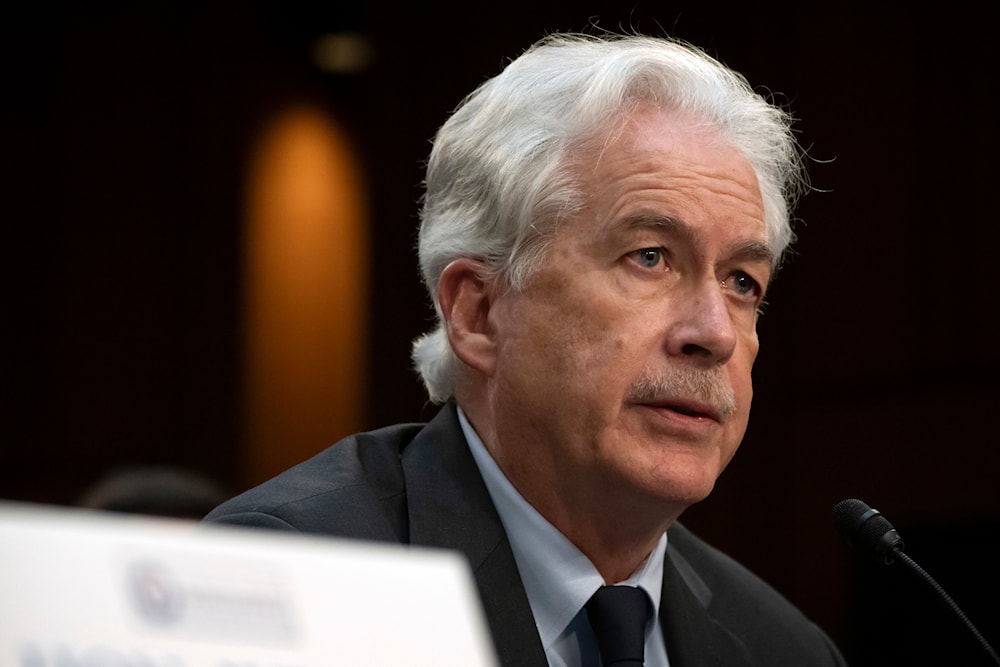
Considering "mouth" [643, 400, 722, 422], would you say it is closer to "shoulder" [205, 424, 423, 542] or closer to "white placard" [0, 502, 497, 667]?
"shoulder" [205, 424, 423, 542]

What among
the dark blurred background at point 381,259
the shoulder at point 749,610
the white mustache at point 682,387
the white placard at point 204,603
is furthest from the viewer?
the dark blurred background at point 381,259

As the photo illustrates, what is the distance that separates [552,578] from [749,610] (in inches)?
19.1

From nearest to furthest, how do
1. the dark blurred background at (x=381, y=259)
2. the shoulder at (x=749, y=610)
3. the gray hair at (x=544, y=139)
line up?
the gray hair at (x=544, y=139) < the shoulder at (x=749, y=610) < the dark blurred background at (x=381, y=259)

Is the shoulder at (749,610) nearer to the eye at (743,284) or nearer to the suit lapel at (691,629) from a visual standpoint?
the suit lapel at (691,629)

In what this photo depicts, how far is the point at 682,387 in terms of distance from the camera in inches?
69.4

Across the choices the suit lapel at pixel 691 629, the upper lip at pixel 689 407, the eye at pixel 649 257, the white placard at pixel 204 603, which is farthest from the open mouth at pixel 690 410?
the white placard at pixel 204 603

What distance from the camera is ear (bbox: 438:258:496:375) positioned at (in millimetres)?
1921

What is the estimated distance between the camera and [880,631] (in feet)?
11.9

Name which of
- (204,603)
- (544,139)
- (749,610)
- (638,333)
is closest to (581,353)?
(638,333)

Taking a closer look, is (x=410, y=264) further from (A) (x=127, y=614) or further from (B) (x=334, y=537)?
(A) (x=127, y=614)

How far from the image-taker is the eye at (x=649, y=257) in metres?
1.83

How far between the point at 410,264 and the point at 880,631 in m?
2.26

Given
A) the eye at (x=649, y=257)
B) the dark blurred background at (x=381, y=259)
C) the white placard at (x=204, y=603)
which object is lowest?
the dark blurred background at (x=381, y=259)

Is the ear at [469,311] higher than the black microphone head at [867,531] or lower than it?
higher
